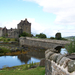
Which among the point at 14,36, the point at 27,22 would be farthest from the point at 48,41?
the point at 27,22

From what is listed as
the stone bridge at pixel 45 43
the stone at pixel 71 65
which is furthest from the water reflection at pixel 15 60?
the stone at pixel 71 65

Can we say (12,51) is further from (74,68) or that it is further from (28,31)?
(28,31)

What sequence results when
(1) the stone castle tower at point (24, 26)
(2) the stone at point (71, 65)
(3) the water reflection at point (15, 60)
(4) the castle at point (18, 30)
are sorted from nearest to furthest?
(2) the stone at point (71, 65) → (3) the water reflection at point (15, 60) → (4) the castle at point (18, 30) → (1) the stone castle tower at point (24, 26)

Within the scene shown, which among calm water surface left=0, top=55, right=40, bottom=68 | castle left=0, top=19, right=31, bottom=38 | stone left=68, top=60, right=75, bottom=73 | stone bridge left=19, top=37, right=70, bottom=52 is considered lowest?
calm water surface left=0, top=55, right=40, bottom=68

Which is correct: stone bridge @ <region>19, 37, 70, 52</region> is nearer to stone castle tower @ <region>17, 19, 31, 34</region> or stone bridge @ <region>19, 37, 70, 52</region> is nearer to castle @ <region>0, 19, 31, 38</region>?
castle @ <region>0, 19, 31, 38</region>

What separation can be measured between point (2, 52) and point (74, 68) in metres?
33.4

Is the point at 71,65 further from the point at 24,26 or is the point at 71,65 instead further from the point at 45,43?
the point at 24,26

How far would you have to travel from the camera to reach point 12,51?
36.6 meters

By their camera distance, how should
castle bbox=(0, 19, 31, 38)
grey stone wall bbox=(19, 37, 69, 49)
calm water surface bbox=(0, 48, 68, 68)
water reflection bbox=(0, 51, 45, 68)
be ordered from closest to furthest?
calm water surface bbox=(0, 48, 68, 68) < water reflection bbox=(0, 51, 45, 68) < grey stone wall bbox=(19, 37, 69, 49) < castle bbox=(0, 19, 31, 38)

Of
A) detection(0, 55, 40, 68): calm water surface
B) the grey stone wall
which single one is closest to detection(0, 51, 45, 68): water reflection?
detection(0, 55, 40, 68): calm water surface

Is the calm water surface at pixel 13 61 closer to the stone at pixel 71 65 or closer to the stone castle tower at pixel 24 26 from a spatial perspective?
the stone at pixel 71 65

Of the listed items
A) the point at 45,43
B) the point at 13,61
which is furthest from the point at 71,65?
the point at 45,43

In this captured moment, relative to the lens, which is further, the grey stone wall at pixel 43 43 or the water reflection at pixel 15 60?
the grey stone wall at pixel 43 43

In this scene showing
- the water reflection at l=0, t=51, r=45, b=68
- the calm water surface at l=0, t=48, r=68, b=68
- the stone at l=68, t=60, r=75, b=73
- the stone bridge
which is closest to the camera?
the stone at l=68, t=60, r=75, b=73
